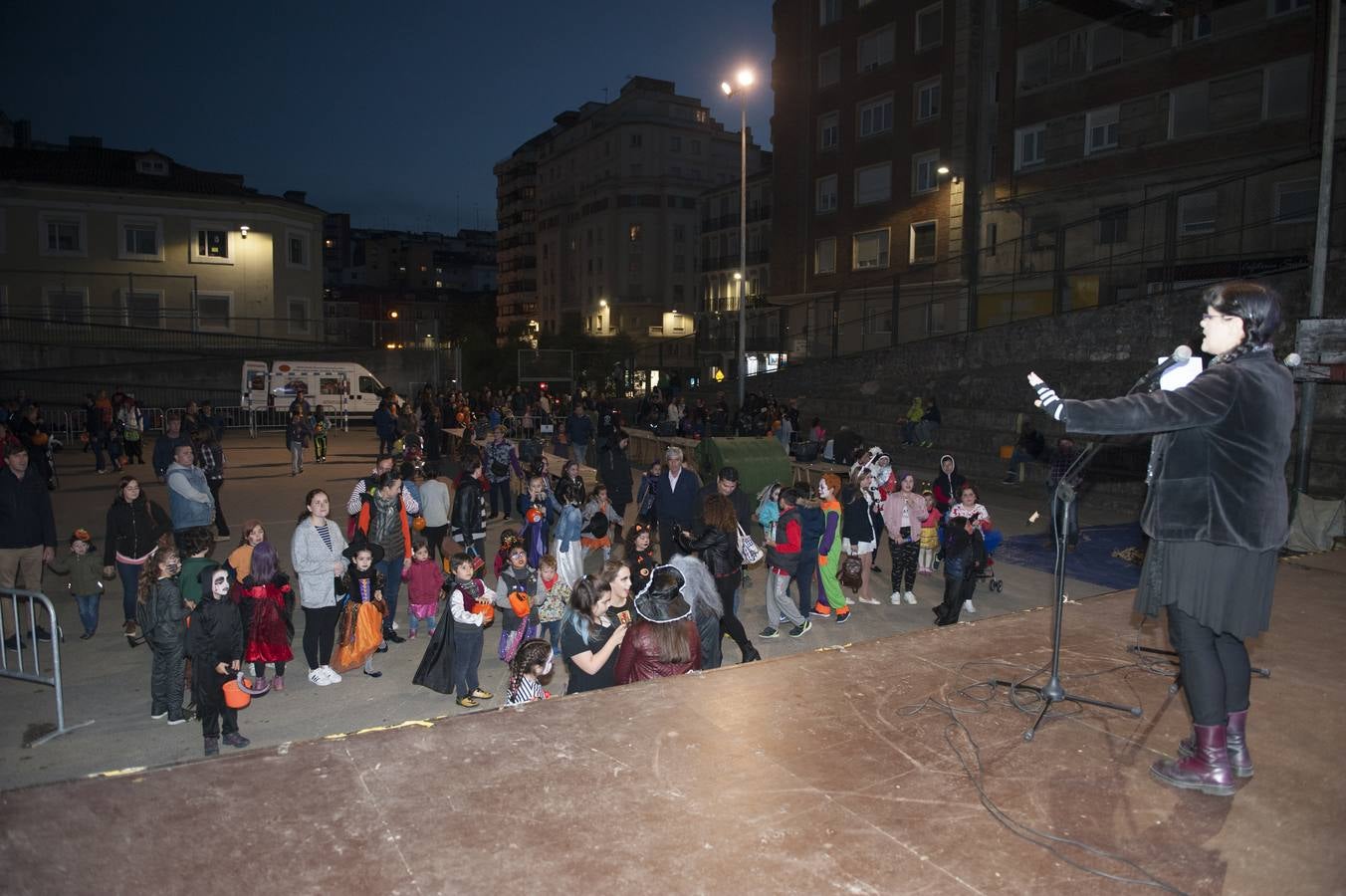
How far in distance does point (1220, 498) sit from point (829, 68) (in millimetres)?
38491

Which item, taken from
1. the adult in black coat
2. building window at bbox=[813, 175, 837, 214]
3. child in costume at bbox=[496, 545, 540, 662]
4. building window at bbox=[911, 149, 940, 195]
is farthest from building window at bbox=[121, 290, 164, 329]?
child in costume at bbox=[496, 545, 540, 662]

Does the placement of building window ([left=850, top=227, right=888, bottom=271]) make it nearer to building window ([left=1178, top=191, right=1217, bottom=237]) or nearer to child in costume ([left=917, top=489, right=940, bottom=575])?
building window ([left=1178, top=191, right=1217, bottom=237])

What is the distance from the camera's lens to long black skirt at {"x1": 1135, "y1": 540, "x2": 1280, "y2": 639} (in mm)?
3342

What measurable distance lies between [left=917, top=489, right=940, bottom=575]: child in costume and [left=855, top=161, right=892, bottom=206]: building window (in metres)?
27.0

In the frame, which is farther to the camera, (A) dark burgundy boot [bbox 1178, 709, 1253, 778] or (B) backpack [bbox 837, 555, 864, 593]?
(B) backpack [bbox 837, 555, 864, 593]

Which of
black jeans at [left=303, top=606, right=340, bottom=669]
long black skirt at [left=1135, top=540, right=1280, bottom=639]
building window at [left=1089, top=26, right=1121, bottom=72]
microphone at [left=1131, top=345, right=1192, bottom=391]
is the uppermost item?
building window at [left=1089, top=26, right=1121, bottom=72]

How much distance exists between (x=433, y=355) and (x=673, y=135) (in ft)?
149

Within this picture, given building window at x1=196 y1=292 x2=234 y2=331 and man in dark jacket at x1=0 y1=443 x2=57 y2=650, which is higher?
building window at x1=196 y1=292 x2=234 y2=331

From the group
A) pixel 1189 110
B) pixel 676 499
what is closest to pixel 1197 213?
pixel 1189 110

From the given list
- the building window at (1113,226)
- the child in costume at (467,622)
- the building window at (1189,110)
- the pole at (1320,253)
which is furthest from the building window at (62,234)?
the pole at (1320,253)

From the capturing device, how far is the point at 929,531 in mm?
11016

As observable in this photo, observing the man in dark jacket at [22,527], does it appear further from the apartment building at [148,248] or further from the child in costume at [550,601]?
the apartment building at [148,248]

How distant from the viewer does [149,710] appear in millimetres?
7145

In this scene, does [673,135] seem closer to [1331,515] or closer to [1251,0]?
[1251,0]
